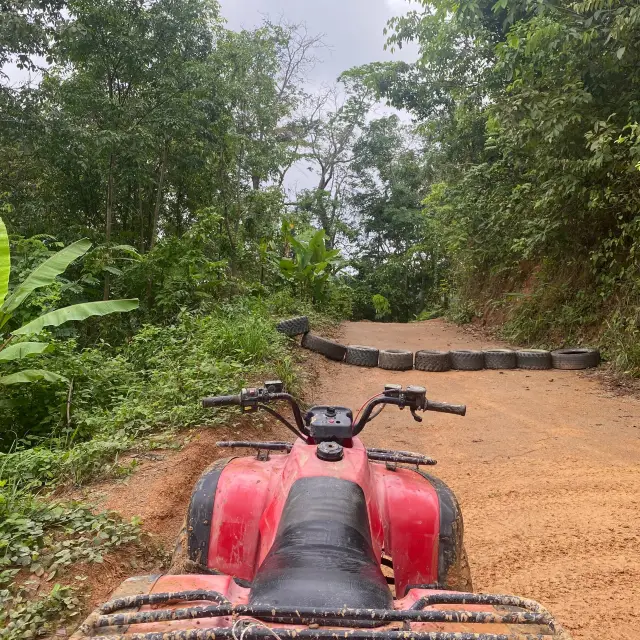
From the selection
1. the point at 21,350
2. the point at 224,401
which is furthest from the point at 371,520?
the point at 21,350

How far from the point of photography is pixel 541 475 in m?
4.57

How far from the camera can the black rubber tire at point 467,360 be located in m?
8.73

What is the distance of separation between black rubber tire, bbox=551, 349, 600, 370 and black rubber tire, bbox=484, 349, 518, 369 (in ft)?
1.96

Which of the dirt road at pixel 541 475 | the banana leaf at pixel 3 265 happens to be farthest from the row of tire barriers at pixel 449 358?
the banana leaf at pixel 3 265

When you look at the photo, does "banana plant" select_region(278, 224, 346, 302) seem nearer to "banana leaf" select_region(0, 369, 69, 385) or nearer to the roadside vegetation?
the roadside vegetation

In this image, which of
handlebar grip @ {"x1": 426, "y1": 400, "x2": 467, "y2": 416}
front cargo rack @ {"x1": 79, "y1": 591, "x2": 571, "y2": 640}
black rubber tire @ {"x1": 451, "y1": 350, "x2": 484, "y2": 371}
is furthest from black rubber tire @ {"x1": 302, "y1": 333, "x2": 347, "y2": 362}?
front cargo rack @ {"x1": 79, "y1": 591, "x2": 571, "y2": 640}

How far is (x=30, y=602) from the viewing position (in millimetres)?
2338

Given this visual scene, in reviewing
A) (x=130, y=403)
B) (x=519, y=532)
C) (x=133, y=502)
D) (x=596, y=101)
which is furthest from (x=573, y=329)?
(x=133, y=502)

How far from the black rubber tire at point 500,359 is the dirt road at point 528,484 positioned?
2.60 feet

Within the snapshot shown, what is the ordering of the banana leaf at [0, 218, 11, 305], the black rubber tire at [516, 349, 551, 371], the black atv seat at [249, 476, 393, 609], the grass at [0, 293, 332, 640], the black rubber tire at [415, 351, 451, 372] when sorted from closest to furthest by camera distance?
the black atv seat at [249, 476, 393, 609] → the grass at [0, 293, 332, 640] → the banana leaf at [0, 218, 11, 305] → the black rubber tire at [516, 349, 551, 371] → the black rubber tire at [415, 351, 451, 372]

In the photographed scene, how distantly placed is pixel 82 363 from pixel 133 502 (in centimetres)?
294

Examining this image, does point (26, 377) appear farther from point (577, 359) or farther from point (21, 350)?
point (577, 359)

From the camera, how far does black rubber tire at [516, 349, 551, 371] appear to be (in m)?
8.57

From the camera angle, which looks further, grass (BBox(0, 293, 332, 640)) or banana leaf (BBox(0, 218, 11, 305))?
banana leaf (BBox(0, 218, 11, 305))
